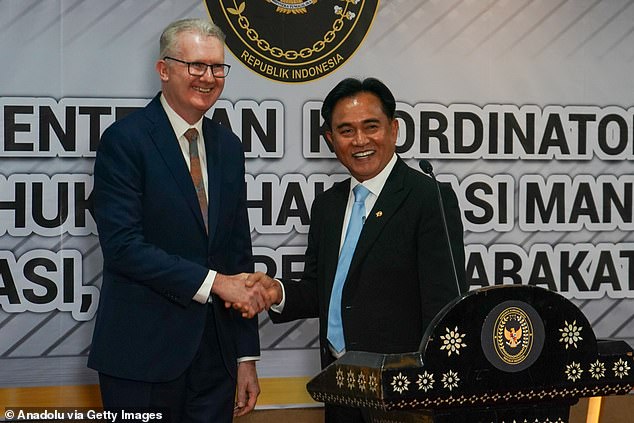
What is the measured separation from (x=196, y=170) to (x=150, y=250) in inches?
11.9

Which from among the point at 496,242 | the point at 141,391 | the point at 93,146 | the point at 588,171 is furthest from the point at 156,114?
the point at 588,171

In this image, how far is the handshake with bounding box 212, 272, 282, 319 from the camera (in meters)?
2.86

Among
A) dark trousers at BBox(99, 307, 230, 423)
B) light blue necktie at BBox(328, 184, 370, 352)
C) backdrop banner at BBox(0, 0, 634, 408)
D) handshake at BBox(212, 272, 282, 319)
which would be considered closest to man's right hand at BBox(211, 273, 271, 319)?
handshake at BBox(212, 272, 282, 319)

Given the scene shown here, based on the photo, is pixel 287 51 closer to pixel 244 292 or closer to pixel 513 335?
pixel 244 292

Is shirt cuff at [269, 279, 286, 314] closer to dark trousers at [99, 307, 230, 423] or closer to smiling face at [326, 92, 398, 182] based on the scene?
dark trousers at [99, 307, 230, 423]

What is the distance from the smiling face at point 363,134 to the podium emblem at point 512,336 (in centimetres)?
100

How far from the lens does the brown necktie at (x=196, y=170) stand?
115 inches

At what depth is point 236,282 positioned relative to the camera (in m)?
2.89

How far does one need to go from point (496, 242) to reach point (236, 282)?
175 centimetres

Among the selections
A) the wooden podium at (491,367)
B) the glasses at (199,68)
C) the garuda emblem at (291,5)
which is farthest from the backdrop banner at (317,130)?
the wooden podium at (491,367)

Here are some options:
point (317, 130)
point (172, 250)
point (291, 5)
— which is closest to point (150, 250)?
point (172, 250)

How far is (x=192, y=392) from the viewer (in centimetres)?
294

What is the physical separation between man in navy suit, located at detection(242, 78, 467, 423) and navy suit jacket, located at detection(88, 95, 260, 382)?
183 millimetres

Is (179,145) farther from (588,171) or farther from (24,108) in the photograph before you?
(588,171)
